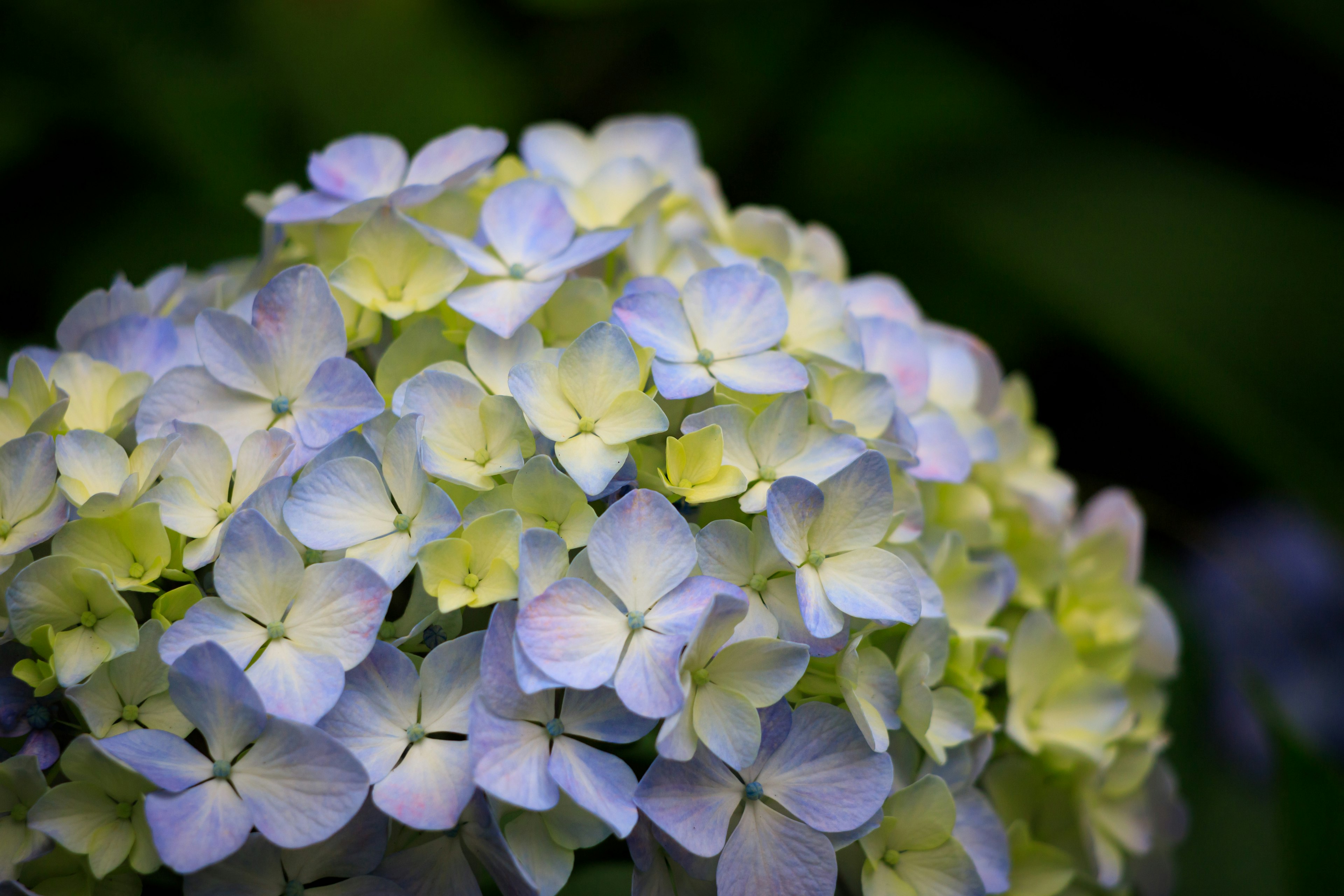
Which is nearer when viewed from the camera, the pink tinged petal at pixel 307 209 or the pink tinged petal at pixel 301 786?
the pink tinged petal at pixel 301 786

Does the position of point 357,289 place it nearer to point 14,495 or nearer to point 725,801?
point 14,495

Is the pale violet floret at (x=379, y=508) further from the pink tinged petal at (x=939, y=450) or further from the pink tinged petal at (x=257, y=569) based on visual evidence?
the pink tinged petal at (x=939, y=450)

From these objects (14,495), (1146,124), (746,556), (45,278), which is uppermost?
(1146,124)

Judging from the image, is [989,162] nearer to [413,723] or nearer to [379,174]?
[379,174]

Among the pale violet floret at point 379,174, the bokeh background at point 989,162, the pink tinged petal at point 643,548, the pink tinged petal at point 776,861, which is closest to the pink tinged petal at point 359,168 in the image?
the pale violet floret at point 379,174

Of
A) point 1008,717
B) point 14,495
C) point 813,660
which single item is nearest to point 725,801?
point 813,660

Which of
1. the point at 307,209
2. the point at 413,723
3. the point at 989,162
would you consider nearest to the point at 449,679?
the point at 413,723

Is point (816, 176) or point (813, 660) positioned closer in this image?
point (813, 660)
